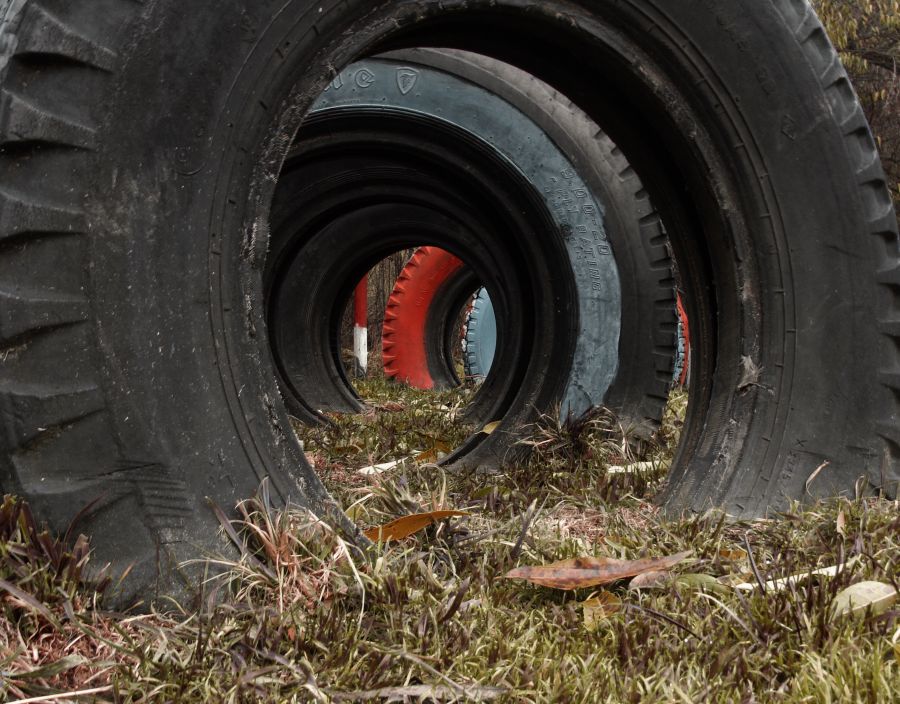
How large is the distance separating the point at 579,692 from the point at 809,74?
5.97ft

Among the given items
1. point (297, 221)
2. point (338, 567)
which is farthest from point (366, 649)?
point (297, 221)

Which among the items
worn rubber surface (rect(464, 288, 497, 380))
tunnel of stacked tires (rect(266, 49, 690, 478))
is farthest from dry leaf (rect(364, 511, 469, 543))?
worn rubber surface (rect(464, 288, 497, 380))

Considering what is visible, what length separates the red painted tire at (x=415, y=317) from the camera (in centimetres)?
995

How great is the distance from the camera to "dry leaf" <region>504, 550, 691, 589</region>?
6.33 feet

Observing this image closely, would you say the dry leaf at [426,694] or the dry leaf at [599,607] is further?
the dry leaf at [599,607]

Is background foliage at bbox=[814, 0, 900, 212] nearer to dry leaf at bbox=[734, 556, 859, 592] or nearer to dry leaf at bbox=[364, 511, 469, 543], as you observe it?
dry leaf at bbox=[734, 556, 859, 592]

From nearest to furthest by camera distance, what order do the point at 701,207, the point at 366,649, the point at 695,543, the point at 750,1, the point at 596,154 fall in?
the point at 366,649
the point at 695,543
the point at 750,1
the point at 701,207
the point at 596,154

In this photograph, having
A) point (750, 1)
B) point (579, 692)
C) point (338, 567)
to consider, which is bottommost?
point (579, 692)

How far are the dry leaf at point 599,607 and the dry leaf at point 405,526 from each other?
378 millimetres

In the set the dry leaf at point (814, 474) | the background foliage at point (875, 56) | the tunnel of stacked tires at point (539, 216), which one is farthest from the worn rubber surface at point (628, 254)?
the background foliage at point (875, 56)

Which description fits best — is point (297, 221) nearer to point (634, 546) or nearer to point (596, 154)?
point (596, 154)

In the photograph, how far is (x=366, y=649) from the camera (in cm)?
161

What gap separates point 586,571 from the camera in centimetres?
196

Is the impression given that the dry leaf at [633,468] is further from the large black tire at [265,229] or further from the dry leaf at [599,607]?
the dry leaf at [599,607]
